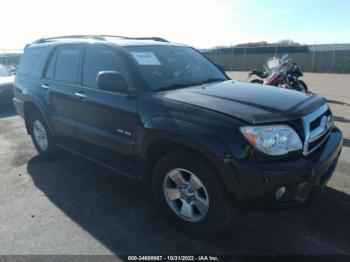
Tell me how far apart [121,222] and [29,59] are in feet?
11.5

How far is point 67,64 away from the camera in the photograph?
4.42 metres

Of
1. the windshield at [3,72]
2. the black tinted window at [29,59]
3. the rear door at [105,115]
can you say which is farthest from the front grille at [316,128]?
the windshield at [3,72]

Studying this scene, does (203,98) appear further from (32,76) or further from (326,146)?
(32,76)

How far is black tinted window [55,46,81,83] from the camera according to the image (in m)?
4.22

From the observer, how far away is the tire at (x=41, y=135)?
5.02 m

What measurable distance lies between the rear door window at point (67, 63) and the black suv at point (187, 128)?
0.05ft

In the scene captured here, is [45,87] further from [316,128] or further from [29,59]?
[316,128]

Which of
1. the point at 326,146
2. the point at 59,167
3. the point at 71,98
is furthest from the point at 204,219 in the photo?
the point at 59,167

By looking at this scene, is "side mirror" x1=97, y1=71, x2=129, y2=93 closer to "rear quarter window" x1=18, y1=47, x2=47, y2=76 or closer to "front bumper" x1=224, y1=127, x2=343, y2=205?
"front bumper" x1=224, y1=127, x2=343, y2=205

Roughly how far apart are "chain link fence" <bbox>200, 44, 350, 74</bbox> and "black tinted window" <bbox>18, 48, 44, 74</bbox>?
21167mm

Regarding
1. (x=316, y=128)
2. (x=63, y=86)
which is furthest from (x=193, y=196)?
(x=63, y=86)

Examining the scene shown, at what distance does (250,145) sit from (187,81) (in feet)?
4.67

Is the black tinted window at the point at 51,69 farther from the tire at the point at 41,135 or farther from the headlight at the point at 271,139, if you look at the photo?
the headlight at the point at 271,139

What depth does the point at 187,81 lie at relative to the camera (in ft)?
12.3
